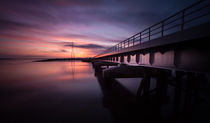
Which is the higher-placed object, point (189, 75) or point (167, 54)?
point (167, 54)

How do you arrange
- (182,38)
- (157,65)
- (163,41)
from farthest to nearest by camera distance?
1. (157,65)
2. (163,41)
3. (182,38)

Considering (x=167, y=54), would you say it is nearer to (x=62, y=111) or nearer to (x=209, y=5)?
(x=209, y=5)

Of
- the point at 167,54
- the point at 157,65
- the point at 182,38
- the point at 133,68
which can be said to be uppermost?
the point at 182,38

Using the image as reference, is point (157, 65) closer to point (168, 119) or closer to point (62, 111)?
point (168, 119)

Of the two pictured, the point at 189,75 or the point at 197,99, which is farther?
the point at 197,99

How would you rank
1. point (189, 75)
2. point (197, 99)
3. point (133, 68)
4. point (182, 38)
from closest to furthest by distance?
1. point (182, 38)
2. point (189, 75)
3. point (197, 99)
4. point (133, 68)

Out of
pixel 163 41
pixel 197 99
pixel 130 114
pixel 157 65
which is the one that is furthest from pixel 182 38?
pixel 197 99

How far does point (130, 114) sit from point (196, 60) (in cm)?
516

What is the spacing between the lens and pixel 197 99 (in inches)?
340

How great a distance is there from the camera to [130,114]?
6.89 metres

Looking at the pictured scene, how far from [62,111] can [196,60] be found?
8.51 meters

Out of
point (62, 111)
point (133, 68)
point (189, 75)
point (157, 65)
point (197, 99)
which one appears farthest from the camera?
point (133, 68)

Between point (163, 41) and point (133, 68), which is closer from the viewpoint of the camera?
point (163, 41)

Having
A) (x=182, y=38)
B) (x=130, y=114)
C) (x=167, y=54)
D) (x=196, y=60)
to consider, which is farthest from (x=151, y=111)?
(x=182, y=38)
